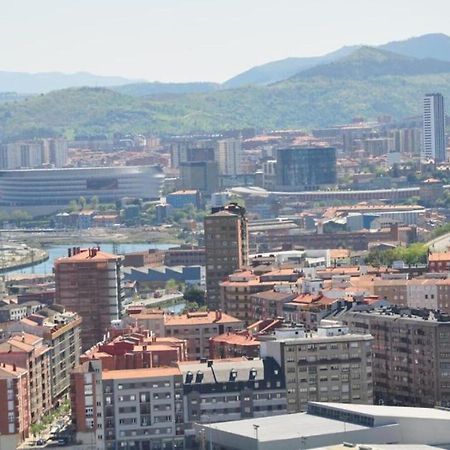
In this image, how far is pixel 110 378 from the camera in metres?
26.6

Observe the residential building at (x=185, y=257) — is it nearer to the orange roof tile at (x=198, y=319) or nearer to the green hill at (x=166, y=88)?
the orange roof tile at (x=198, y=319)

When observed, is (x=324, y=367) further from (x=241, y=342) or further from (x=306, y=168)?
(x=306, y=168)

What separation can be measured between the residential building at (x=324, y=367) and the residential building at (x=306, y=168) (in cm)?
5488

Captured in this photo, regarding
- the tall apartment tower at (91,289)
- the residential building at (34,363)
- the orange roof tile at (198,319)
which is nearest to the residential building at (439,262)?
the tall apartment tower at (91,289)

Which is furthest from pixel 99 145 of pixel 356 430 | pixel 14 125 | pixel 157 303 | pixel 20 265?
pixel 356 430

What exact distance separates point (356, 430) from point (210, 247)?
15.4m

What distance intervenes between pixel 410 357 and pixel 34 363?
16.7 feet

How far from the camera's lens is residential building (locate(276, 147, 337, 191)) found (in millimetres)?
82938

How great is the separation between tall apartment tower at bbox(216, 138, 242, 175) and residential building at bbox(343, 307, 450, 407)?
65.4 metres

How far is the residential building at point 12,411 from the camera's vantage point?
27.1m

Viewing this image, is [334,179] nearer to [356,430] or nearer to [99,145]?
[99,145]

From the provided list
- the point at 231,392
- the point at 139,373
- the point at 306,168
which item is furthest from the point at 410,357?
the point at 306,168

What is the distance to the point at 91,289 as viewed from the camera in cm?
3634

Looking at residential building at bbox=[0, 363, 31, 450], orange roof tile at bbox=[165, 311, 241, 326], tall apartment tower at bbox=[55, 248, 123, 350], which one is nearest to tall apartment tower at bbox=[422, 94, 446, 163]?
tall apartment tower at bbox=[55, 248, 123, 350]
